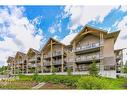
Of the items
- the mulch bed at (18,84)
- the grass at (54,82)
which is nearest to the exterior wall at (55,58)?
the grass at (54,82)

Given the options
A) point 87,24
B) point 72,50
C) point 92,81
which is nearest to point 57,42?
point 72,50

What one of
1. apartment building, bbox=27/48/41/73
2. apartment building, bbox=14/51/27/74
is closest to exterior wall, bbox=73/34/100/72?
apartment building, bbox=27/48/41/73

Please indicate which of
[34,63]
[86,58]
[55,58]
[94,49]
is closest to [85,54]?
[86,58]

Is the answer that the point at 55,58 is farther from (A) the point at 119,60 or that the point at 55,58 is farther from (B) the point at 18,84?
(A) the point at 119,60

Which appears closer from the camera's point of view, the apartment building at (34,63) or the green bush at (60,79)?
the green bush at (60,79)

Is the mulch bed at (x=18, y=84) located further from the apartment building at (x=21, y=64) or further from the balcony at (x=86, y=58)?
the balcony at (x=86, y=58)
